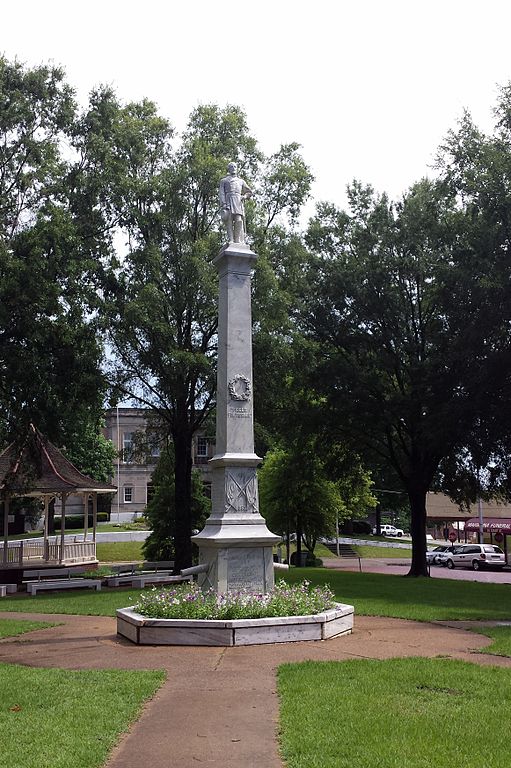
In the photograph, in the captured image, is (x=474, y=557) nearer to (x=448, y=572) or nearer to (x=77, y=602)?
(x=448, y=572)

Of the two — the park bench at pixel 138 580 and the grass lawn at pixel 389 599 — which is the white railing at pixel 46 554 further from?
the grass lawn at pixel 389 599

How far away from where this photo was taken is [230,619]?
36.3ft

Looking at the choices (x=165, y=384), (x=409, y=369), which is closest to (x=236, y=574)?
(x=165, y=384)

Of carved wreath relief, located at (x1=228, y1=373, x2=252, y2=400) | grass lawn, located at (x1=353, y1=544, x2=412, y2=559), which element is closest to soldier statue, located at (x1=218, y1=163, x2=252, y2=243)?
carved wreath relief, located at (x1=228, y1=373, x2=252, y2=400)

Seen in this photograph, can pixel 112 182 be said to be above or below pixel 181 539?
above

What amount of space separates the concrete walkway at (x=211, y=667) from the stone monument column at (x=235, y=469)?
1.98 m

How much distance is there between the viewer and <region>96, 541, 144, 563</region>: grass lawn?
41.3 metres

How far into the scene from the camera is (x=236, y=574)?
1270cm

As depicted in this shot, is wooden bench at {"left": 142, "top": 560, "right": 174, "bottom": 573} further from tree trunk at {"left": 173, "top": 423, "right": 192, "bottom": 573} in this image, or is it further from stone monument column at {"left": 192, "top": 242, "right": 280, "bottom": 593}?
stone monument column at {"left": 192, "top": 242, "right": 280, "bottom": 593}

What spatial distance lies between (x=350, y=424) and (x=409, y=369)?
3.17 m

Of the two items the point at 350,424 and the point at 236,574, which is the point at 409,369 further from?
the point at 236,574

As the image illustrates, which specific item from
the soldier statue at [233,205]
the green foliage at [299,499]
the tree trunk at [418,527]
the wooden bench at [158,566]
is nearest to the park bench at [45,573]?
the wooden bench at [158,566]

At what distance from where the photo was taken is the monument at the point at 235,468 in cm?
1273

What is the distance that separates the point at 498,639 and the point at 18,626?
835cm
